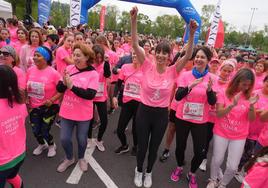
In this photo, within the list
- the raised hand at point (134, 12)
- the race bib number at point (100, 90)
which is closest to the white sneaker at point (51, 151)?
the race bib number at point (100, 90)

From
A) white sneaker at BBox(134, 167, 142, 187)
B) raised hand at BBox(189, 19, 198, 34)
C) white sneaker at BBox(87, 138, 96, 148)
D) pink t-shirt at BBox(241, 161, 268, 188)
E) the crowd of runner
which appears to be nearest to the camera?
pink t-shirt at BBox(241, 161, 268, 188)

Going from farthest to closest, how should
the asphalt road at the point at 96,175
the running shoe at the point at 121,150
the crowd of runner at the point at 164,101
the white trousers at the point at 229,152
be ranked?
the running shoe at the point at 121,150
the asphalt road at the point at 96,175
the white trousers at the point at 229,152
the crowd of runner at the point at 164,101

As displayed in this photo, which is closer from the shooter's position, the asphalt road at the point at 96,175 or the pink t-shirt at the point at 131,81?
the asphalt road at the point at 96,175

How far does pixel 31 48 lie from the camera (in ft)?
17.0

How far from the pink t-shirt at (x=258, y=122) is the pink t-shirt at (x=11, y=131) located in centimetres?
322

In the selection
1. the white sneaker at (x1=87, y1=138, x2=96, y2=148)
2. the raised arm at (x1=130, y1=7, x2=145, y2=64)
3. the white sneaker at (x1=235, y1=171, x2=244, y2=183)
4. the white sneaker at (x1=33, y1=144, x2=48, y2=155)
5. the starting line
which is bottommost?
the white sneaker at (x1=235, y1=171, x2=244, y2=183)

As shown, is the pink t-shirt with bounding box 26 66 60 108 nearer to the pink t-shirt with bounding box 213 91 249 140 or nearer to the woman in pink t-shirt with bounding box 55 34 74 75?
the woman in pink t-shirt with bounding box 55 34 74 75

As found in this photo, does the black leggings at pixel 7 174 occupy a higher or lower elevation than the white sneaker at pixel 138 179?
higher

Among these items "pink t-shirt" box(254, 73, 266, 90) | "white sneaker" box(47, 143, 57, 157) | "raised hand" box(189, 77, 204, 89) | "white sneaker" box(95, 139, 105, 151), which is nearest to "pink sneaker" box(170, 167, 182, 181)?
"white sneaker" box(95, 139, 105, 151)

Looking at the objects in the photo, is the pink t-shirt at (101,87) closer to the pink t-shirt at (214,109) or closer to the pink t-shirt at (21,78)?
the pink t-shirt at (21,78)

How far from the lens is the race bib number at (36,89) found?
3557 mm

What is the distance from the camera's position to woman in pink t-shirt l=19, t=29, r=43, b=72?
501 cm

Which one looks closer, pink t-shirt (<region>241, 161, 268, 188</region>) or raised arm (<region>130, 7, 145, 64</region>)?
pink t-shirt (<region>241, 161, 268, 188</region>)

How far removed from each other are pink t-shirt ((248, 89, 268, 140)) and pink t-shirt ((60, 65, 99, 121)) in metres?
2.47
